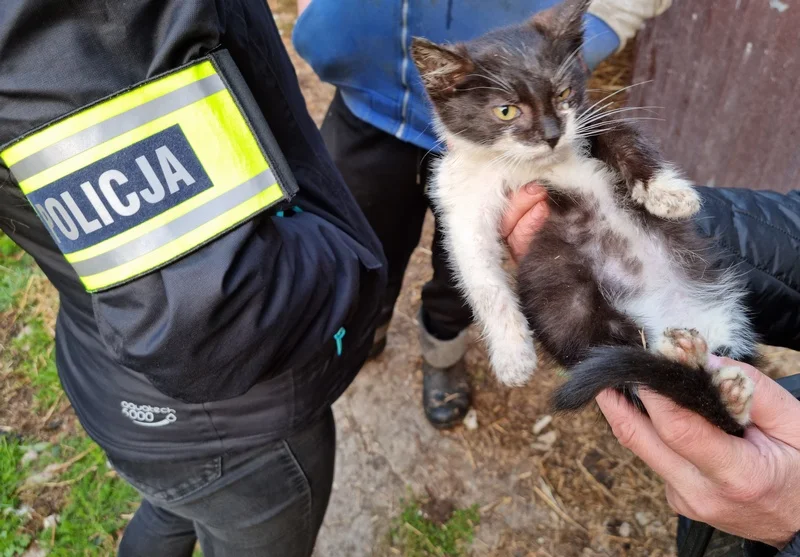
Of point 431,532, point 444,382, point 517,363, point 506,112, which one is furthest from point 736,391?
point 444,382

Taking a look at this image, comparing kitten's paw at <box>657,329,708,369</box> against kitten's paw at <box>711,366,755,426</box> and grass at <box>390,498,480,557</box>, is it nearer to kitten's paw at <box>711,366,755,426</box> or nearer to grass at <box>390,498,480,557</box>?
kitten's paw at <box>711,366,755,426</box>

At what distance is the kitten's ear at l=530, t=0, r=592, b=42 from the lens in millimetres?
1701

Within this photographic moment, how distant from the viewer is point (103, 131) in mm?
991

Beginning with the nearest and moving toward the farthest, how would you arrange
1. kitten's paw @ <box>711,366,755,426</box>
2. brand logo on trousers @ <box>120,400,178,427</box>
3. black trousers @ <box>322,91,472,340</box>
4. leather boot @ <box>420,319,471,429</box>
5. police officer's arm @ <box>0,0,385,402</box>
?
1. police officer's arm @ <box>0,0,385,402</box>
2. kitten's paw @ <box>711,366,755,426</box>
3. brand logo on trousers @ <box>120,400,178,427</box>
4. black trousers @ <box>322,91,472,340</box>
5. leather boot @ <box>420,319,471,429</box>

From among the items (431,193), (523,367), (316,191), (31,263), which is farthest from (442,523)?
(31,263)

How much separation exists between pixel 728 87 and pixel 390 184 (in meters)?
1.88

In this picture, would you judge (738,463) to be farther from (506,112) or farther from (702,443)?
(506,112)

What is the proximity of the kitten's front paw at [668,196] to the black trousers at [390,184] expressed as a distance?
3.07 ft

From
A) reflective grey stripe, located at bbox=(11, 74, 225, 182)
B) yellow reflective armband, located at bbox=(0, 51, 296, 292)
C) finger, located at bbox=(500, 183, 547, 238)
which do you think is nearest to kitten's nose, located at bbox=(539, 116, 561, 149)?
finger, located at bbox=(500, 183, 547, 238)

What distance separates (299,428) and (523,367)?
649mm

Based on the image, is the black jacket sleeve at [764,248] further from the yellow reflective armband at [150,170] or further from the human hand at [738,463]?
the yellow reflective armband at [150,170]

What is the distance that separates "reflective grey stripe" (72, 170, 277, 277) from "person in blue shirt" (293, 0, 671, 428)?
1160 mm

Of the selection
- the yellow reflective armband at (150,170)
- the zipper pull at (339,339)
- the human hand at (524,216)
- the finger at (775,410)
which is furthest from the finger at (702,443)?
the yellow reflective armband at (150,170)

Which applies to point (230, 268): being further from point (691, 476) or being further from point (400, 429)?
point (400, 429)
